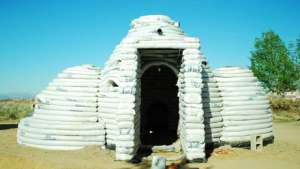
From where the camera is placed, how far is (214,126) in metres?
14.0

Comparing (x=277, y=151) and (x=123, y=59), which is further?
(x=277, y=151)

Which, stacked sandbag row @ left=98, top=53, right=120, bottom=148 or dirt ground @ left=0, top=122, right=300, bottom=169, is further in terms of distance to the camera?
stacked sandbag row @ left=98, top=53, right=120, bottom=148

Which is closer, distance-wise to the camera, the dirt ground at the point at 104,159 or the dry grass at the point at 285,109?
the dirt ground at the point at 104,159

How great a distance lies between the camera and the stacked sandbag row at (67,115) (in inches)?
542

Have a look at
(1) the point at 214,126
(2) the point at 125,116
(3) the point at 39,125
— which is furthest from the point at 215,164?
(3) the point at 39,125

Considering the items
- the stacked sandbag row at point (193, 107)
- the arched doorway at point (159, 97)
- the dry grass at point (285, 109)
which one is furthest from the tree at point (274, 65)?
the stacked sandbag row at point (193, 107)

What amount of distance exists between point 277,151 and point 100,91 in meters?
7.75

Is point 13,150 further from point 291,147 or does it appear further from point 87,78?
point 291,147

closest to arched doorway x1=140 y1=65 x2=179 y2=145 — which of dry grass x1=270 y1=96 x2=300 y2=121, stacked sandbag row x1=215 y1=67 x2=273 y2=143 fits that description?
stacked sandbag row x1=215 y1=67 x2=273 y2=143

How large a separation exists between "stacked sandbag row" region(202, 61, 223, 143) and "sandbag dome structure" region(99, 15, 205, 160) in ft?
3.54

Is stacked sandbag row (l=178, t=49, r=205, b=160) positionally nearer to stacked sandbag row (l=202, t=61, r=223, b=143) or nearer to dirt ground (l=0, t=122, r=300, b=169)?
dirt ground (l=0, t=122, r=300, b=169)

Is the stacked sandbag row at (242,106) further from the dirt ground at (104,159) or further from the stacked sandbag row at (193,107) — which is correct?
the stacked sandbag row at (193,107)

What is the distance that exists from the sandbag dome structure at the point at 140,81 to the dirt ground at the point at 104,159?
61cm

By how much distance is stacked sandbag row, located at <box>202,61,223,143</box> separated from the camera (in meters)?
13.9
